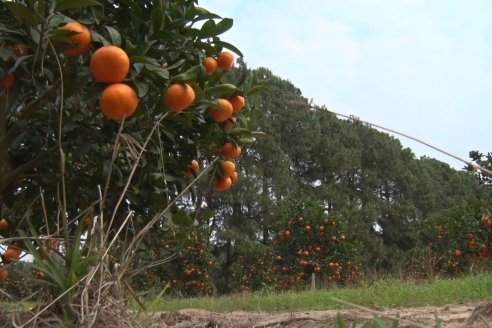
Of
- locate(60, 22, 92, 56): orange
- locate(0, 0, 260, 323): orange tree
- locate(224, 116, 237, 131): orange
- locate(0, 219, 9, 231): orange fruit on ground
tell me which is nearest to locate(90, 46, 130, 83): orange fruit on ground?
locate(0, 0, 260, 323): orange tree

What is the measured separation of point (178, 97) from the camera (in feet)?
6.31

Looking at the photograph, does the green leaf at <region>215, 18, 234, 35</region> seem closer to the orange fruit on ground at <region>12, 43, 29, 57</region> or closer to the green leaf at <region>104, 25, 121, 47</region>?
the green leaf at <region>104, 25, 121, 47</region>

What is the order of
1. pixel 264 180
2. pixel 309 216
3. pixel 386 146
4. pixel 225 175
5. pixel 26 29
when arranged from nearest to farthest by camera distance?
pixel 26 29, pixel 225 175, pixel 309 216, pixel 264 180, pixel 386 146

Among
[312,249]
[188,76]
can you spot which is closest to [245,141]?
[188,76]

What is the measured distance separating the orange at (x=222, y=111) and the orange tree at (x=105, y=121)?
21 millimetres

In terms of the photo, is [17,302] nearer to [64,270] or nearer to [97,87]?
[64,270]

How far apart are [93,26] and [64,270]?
3.15 ft

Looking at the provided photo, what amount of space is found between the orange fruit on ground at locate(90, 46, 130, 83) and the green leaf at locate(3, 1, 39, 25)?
20cm

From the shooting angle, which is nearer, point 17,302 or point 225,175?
point 17,302


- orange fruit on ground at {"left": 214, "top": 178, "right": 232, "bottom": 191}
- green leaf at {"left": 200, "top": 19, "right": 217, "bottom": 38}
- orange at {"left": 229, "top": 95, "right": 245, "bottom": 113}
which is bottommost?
orange fruit on ground at {"left": 214, "top": 178, "right": 232, "bottom": 191}

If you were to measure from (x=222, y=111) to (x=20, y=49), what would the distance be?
2.31 ft

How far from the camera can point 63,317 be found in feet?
4.98

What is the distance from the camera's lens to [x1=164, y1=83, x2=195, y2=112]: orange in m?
1.92

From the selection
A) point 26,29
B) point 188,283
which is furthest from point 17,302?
point 188,283
